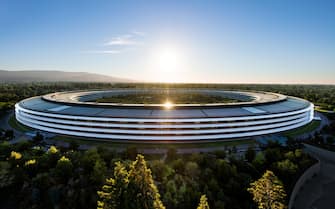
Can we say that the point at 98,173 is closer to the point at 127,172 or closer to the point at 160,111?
the point at 127,172

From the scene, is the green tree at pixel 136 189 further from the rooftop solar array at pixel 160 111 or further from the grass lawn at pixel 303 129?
the grass lawn at pixel 303 129

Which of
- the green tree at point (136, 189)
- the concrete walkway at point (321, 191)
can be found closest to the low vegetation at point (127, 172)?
the concrete walkway at point (321, 191)

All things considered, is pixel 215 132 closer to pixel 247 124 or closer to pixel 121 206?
pixel 247 124

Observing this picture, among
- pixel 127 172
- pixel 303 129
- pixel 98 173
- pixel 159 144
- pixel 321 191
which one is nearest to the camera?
pixel 127 172

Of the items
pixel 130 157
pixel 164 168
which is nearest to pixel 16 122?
pixel 130 157

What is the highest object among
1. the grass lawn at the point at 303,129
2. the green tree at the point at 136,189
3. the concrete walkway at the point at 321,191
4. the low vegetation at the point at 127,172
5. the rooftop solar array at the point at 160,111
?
the rooftop solar array at the point at 160,111

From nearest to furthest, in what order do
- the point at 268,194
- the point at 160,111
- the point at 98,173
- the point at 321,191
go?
the point at 268,194 < the point at 98,173 < the point at 321,191 < the point at 160,111

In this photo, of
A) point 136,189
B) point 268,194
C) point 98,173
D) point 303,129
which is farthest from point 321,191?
point 98,173
